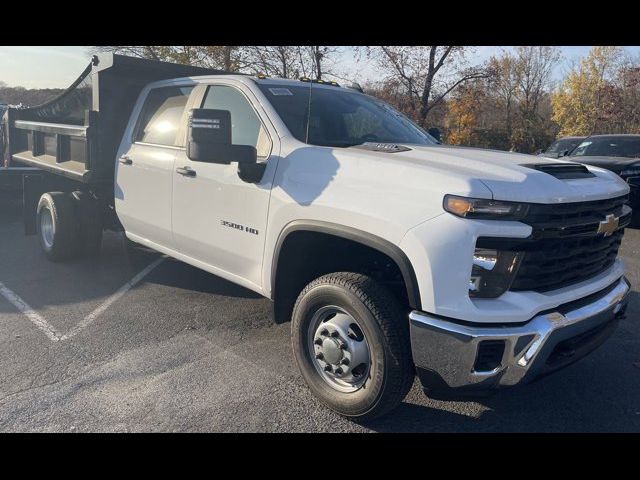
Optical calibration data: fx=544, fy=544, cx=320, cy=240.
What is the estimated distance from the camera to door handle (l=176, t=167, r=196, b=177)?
427cm

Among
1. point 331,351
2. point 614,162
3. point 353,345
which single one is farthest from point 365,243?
point 614,162

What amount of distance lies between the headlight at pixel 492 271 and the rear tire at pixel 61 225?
509 cm

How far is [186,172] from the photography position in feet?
14.2

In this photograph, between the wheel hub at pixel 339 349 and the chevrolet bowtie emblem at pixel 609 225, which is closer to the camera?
the chevrolet bowtie emblem at pixel 609 225

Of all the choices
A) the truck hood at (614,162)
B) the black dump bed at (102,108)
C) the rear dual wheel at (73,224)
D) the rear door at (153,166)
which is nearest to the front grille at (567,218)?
the rear door at (153,166)

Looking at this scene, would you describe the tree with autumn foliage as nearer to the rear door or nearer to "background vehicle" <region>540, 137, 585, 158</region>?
"background vehicle" <region>540, 137, 585, 158</region>

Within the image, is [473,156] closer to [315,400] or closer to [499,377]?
[499,377]

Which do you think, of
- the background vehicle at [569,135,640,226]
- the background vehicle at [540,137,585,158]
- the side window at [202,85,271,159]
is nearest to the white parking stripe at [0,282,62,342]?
the side window at [202,85,271,159]

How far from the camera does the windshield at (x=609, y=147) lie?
10094mm

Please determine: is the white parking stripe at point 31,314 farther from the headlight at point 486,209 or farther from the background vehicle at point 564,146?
the background vehicle at point 564,146

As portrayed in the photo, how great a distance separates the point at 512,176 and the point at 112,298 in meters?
4.02

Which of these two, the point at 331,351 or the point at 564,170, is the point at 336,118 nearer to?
the point at 564,170
